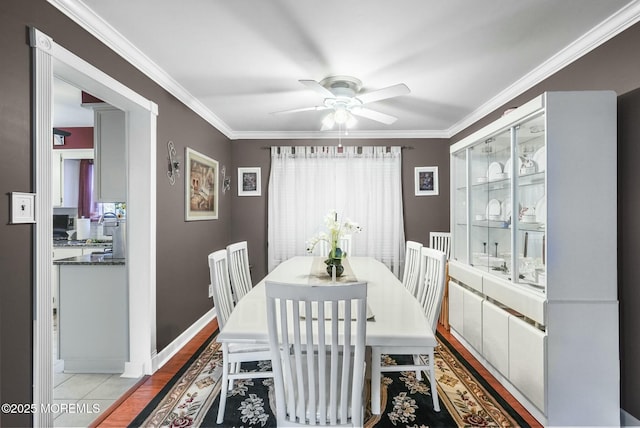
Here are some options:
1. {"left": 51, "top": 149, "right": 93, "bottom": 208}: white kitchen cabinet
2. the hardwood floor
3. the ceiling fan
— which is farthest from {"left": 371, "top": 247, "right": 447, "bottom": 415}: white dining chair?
{"left": 51, "top": 149, "right": 93, "bottom": 208}: white kitchen cabinet

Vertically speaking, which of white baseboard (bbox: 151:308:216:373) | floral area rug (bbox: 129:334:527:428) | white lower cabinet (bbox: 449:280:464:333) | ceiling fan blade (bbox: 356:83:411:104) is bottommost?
floral area rug (bbox: 129:334:527:428)

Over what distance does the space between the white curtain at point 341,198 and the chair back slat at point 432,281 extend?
1.93m

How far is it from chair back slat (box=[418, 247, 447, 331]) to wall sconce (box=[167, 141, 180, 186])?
231 cm

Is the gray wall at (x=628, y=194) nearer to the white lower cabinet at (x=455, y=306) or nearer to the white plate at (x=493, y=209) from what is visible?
the white plate at (x=493, y=209)

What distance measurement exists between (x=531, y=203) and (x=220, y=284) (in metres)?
2.14

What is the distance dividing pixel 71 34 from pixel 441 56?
236cm

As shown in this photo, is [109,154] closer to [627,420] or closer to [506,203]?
[506,203]

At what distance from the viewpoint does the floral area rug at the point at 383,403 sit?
2105mm

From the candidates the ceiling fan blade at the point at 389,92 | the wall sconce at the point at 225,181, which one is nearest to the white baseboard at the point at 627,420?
the ceiling fan blade at the point at 389,92

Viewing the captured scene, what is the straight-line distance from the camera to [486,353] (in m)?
2.71

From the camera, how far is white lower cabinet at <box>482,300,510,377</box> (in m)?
2.41

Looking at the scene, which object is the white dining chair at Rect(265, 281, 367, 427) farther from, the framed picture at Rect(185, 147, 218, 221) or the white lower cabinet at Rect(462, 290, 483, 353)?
the framed picture at Rect(185, 147, 218, 221)

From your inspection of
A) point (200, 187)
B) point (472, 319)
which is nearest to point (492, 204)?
point (472, 319)

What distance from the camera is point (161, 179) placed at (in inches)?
116
